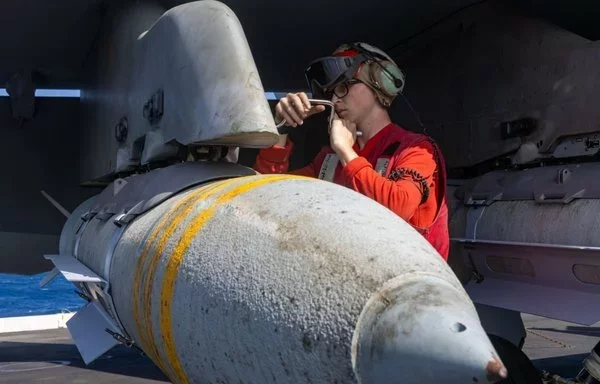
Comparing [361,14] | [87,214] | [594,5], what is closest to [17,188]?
[87,214]

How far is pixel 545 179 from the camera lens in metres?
4.09

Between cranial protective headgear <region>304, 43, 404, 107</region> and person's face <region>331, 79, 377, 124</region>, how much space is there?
27 millimetres

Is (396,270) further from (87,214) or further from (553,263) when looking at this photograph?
(87,214)

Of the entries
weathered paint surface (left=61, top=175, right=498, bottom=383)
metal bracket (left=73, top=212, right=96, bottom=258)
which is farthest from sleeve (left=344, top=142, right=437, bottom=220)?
metal bracket (left=73, top=212, right=96, bottom=258)

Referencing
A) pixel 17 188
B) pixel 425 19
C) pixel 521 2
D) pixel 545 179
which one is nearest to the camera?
pixel 545 179

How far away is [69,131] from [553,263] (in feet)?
14.5

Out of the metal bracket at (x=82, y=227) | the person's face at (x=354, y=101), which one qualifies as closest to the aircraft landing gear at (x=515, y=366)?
the person's face at (x=354, y=101)

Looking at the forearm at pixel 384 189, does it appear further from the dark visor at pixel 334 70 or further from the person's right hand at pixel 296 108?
the dark visor at pixel 334 70

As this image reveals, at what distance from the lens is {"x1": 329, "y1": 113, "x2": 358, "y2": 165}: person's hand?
2.74 metres

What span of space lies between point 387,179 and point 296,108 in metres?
0.49

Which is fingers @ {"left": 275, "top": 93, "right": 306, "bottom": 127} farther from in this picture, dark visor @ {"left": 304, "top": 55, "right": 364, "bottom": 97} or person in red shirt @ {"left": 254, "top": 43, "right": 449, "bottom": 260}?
dark visor @ {"left": 304, "top": 55, "right": 364, "bottom": 97}

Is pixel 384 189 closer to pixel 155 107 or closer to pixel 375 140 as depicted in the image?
pixel 375 140

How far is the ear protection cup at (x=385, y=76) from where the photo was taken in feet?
10.0

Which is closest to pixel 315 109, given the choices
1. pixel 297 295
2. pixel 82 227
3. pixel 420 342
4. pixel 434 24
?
pixel 297 295
